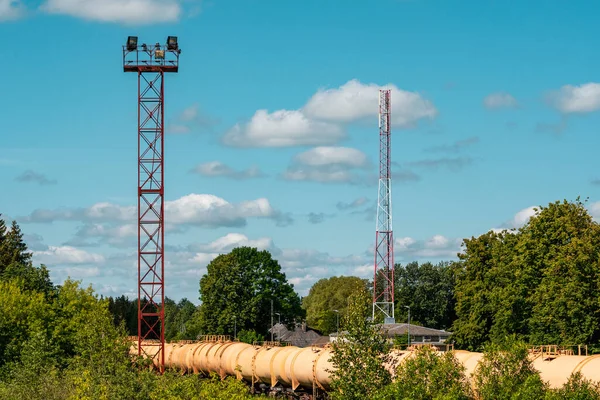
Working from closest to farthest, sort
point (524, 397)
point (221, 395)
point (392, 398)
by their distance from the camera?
point (221, 395), point (524, 397), point (392, 398)

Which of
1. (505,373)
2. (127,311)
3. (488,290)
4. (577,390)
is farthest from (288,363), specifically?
(127,311)

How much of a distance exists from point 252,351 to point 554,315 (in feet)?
80.8

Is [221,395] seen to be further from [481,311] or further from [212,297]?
[212,297]

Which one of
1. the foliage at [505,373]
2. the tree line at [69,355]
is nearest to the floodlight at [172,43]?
the tree line at [69,355]

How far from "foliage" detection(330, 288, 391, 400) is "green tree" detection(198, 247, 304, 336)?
85250mm

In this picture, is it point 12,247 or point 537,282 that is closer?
point 537,282

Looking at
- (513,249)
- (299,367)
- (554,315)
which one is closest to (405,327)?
(513,249)

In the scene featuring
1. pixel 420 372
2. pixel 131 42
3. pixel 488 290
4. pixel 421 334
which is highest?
pixel 131 42

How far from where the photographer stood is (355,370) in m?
40.9

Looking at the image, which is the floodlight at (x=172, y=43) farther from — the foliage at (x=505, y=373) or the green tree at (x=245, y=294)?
the green tree at (x=245, y=294)

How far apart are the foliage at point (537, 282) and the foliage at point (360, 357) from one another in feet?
109

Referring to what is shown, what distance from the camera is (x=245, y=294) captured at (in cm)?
12925

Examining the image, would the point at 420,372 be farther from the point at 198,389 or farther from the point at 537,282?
the point at 537,282

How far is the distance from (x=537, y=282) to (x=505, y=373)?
40.2 m
